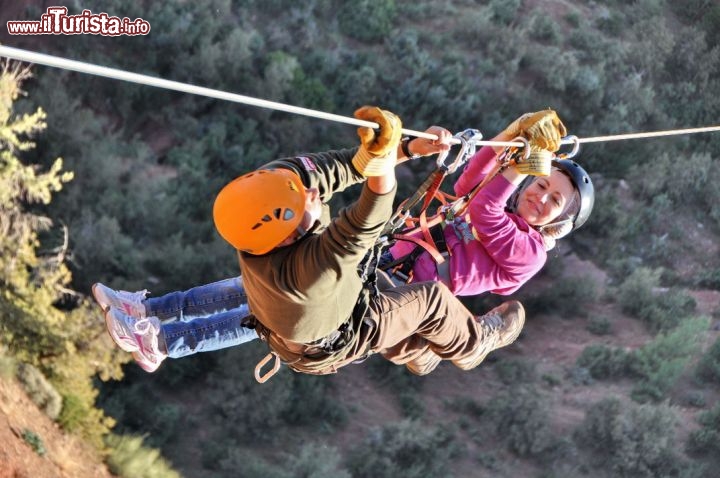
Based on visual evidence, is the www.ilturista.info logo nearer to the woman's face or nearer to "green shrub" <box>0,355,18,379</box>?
"green shrub" <box>0,355,18,379</box>

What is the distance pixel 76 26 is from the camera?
10156mm

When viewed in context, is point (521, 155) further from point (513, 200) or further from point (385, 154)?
point (385, 154)

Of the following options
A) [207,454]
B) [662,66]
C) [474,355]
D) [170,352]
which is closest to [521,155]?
[474,355]

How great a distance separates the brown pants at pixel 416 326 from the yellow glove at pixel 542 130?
25.9 inches

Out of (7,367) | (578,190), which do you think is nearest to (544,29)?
(7,367)

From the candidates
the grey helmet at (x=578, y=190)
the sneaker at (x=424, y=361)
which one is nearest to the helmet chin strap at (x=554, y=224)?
the grey helmet at (x=578, y=190)

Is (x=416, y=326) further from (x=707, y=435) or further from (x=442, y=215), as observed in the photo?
(x=707, y=435)

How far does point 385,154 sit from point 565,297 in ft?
24.1

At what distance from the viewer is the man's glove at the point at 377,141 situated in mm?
2197

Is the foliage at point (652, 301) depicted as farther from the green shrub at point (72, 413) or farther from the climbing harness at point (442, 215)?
the climbing harness at point (442, 215)

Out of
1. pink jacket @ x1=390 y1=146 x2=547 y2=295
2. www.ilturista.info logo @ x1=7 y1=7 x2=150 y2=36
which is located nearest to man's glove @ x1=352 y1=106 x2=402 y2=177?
pink jacket @ x1=390 y1=146 x2=547 y2=295

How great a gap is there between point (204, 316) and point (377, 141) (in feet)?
5.29

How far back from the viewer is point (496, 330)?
367 cm

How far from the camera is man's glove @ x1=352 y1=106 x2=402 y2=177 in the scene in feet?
7.21
